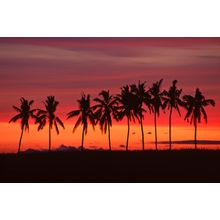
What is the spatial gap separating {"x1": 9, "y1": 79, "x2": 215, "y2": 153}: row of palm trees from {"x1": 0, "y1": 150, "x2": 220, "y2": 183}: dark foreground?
0.26 metres

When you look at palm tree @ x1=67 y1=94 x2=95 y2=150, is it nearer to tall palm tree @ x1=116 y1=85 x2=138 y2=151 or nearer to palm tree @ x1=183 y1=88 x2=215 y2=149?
tall palm tree @ x1=116 y1=85 x2=138 y2=151

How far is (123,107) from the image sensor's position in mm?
12961

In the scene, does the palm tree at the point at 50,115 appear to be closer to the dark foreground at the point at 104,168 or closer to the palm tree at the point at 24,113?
the palm tree at the point at 24,113

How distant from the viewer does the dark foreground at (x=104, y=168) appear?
41.5 ft

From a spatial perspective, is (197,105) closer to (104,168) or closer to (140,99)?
(140,99)

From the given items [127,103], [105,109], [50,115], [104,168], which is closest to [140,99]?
[127,103]

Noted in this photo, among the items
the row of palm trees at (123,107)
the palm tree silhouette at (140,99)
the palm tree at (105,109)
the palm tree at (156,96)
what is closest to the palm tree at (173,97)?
the row of palm trees at (123,107)

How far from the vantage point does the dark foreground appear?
41.5 ft

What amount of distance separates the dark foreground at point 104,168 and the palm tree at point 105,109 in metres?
0.53

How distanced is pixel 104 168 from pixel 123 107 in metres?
1.26
